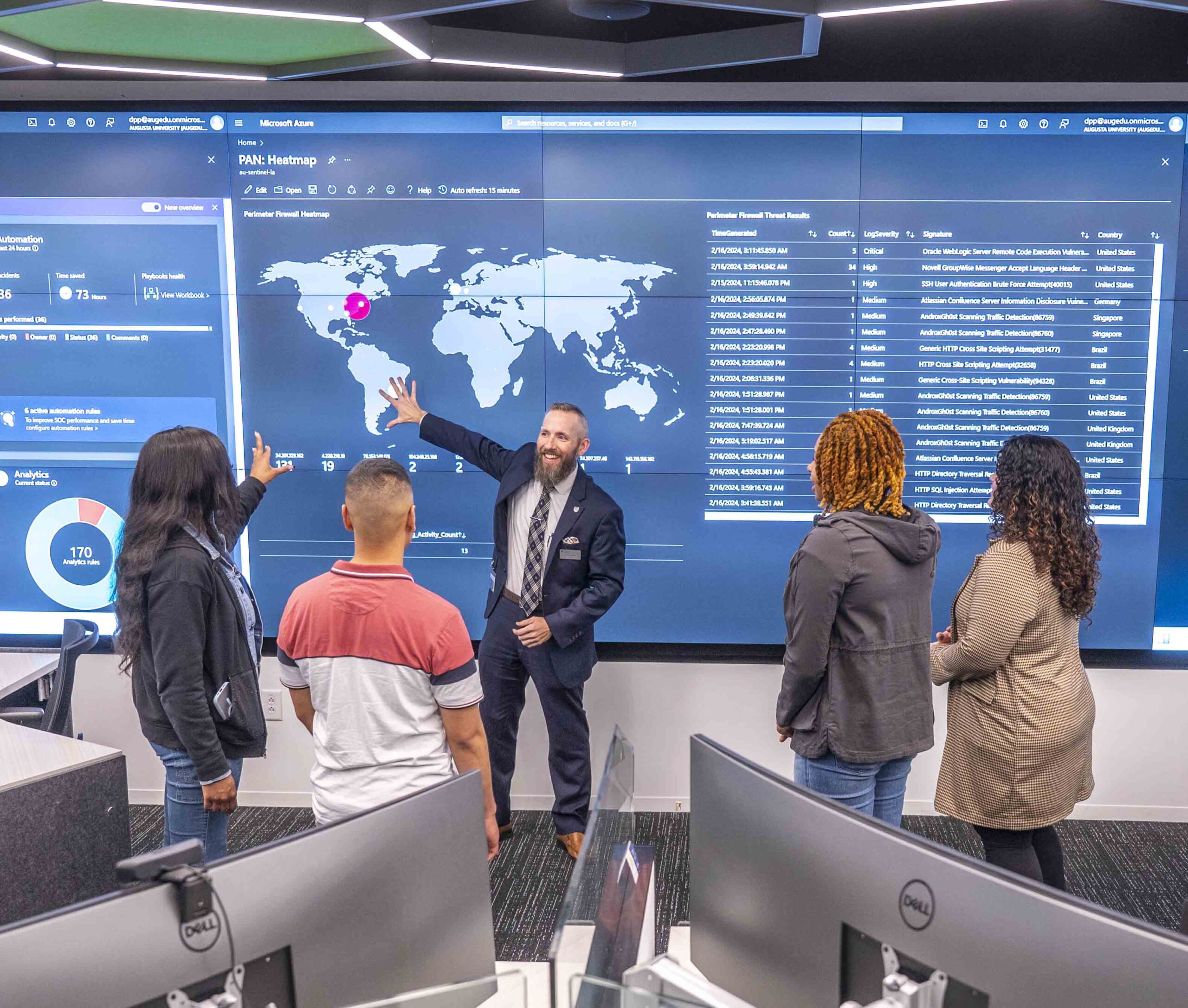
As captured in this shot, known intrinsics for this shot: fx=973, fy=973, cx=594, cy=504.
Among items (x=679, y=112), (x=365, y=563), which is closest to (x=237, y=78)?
(x=679, y=112)

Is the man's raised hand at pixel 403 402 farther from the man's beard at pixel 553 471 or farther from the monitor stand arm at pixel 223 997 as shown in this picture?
the monitor stand arm at pixel 223 997

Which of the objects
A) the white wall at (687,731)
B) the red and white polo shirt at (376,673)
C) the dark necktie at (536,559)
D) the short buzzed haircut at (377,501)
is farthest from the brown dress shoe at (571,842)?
the short buzzed haircut at (377,501)

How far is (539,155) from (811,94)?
0.99 metres

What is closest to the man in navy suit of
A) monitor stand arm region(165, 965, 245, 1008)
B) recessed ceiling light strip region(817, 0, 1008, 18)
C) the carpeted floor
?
the carpeted floor

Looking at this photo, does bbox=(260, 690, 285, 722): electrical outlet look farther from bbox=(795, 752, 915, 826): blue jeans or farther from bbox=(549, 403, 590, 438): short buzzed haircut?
bbox=(795, 752, 915, 826): blue jeans

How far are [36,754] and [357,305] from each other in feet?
6.31

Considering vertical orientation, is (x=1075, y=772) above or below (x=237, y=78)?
below

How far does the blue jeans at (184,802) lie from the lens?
93.3 inches

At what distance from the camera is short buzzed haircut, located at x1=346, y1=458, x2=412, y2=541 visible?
2.04 m

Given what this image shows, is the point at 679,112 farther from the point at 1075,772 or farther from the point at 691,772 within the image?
the point at 691,772

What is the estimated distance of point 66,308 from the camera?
3.62 metres

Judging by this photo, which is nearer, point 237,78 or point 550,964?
point 550,964

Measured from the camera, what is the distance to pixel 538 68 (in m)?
3.04

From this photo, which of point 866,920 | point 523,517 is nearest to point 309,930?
point 866,920
